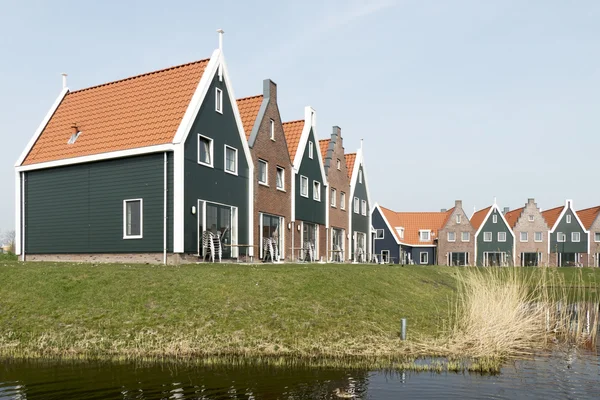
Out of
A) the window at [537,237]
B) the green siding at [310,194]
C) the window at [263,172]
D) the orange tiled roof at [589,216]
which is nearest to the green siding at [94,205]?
the window at [263,172]

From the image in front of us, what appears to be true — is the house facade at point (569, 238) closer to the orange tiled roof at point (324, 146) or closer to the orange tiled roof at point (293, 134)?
the orange tiled roof at point (324, 146)

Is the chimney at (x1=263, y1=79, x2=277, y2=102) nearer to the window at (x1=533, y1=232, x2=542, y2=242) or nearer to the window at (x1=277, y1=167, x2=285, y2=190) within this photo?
the window at (x1=277, y1=167, x2=285, y2=190)

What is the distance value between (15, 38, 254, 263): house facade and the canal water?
10.4 metres

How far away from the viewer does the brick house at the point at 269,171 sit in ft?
87.9

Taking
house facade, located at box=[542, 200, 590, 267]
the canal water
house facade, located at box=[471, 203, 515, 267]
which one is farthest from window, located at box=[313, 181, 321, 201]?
house facade, located at box=[542, 200, 590, 267]

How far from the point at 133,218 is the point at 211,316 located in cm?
971

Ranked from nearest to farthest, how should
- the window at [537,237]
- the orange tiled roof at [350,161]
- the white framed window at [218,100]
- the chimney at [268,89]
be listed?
the white framed window at [218,100] < the chimney at [268,89] < the orange tiled roof at [350,161] < the window at [537,237]

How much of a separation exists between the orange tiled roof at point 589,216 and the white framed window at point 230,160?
54229mm

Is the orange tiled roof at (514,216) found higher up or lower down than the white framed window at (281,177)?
lower down

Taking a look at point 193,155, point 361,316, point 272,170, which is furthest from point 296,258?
point 361,316

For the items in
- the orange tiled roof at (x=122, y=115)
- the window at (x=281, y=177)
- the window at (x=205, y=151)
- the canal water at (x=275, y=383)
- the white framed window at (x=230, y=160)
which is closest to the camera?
the canal water at (x=275, y=383)

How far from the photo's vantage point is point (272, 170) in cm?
2825

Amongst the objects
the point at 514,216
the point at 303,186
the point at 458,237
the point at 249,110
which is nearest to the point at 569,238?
the point at 514,216

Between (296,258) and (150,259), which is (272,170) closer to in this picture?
(296,258)
